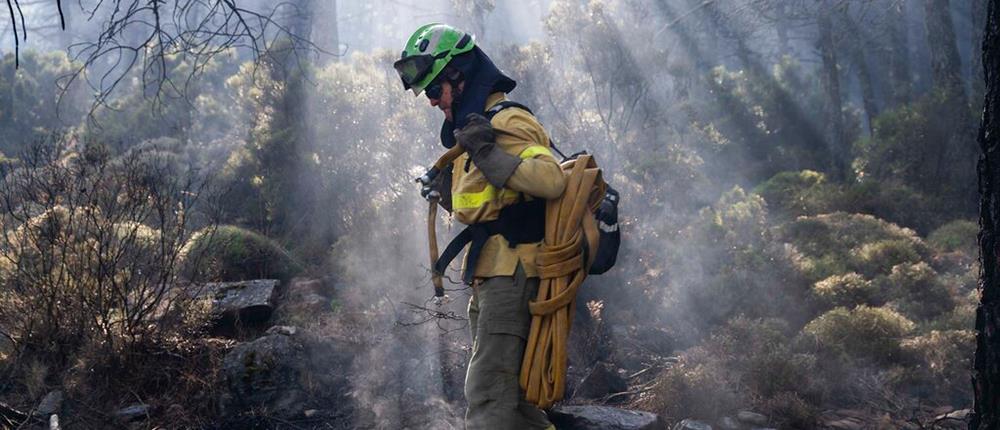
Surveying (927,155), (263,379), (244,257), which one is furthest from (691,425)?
(927,155)

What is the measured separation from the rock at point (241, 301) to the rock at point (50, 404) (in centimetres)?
137

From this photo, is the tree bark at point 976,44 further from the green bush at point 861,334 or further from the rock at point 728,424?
the rock at point 728,424

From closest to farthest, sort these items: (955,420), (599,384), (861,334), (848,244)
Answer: (955,420)
(599,384)
(861,334)
(848,244)

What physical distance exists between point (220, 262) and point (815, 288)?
18.6 ft

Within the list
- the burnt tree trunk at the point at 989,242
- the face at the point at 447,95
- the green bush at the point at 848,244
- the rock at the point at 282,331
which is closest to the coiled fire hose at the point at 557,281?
the face at the point at 447,95

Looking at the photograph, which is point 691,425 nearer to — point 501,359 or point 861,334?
point 501,359

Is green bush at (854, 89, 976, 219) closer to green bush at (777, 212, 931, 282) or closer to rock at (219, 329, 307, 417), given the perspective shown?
green bush at (777, 212, 931, 282)

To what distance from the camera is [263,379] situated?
18.4 feet

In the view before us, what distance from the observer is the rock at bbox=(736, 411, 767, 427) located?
200 inches

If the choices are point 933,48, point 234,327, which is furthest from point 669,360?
point 933,48

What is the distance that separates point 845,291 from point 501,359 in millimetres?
5141

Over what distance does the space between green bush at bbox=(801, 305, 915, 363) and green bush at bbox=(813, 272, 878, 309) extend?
30.8 inches

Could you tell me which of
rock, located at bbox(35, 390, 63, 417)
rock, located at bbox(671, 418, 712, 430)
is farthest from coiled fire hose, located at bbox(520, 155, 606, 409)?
rock, located at bbox(35, 390, 63, 417)

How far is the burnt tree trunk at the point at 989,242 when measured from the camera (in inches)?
110
